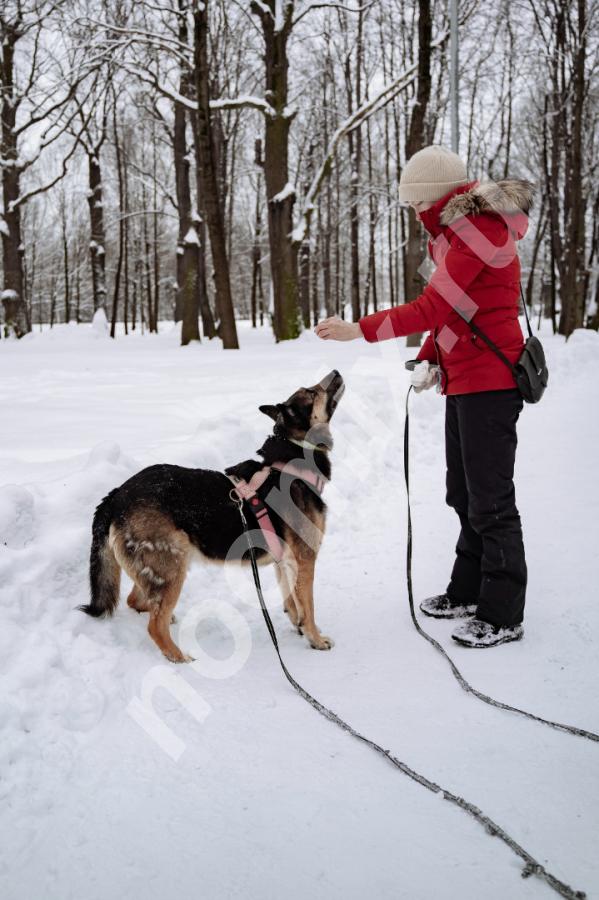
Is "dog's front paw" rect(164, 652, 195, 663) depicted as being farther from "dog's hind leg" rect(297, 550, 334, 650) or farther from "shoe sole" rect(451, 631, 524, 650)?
"shoe sole" rect(451, 631, 524, 650)

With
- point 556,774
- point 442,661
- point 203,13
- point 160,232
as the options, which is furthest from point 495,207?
point 160,232

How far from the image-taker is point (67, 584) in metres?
3.22

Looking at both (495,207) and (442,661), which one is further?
(442,661)

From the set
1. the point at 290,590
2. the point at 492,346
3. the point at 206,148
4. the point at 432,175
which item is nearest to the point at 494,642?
the point at 290,590

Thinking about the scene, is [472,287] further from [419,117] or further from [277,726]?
[419,117]

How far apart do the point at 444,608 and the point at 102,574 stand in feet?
6.88

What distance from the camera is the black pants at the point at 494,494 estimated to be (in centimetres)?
318

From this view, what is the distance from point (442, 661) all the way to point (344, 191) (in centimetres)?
3047

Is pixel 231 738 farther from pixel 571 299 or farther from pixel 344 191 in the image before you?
pixel 344 191

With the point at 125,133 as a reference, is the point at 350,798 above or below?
below

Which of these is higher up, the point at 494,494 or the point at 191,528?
the point at 494,494

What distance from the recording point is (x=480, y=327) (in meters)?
3.14

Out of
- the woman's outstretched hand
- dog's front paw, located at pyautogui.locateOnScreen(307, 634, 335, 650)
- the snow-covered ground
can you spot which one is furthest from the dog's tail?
the woman's outstretched hand

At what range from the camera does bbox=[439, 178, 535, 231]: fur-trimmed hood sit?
2912mm
